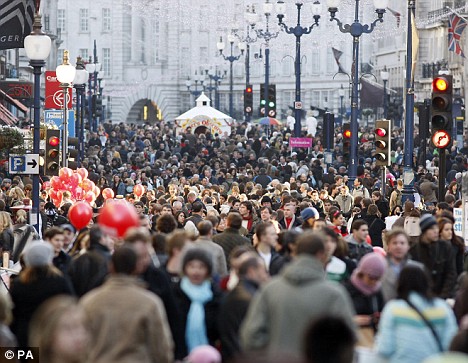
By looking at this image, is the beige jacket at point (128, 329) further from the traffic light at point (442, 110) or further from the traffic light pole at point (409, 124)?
the traffic light pole at point (409, 124)

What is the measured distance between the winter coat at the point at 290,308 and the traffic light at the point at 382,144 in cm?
1831

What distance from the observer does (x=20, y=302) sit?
11.3 meters

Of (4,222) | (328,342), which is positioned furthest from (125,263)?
(4,222)

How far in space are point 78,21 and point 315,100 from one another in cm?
1690

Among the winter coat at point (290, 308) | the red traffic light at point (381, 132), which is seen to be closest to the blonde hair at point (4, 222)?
the red traffic light at point (381, 132)

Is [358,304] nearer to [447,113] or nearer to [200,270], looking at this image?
[200,270]

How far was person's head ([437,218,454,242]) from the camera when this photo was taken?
14.8 meters

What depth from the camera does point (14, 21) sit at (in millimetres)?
28172

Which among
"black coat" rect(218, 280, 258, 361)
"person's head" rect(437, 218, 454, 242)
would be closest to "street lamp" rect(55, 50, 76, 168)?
"person's head" rect(437, 218, 454, 242)

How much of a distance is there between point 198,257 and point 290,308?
1.56m

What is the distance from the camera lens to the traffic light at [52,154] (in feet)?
82.7

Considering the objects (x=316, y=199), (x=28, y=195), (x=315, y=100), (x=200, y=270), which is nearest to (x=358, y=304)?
(x=200, y=270)

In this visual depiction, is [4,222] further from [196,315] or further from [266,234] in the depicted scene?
[196,315]

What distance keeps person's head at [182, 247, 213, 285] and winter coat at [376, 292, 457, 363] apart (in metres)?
1.55
